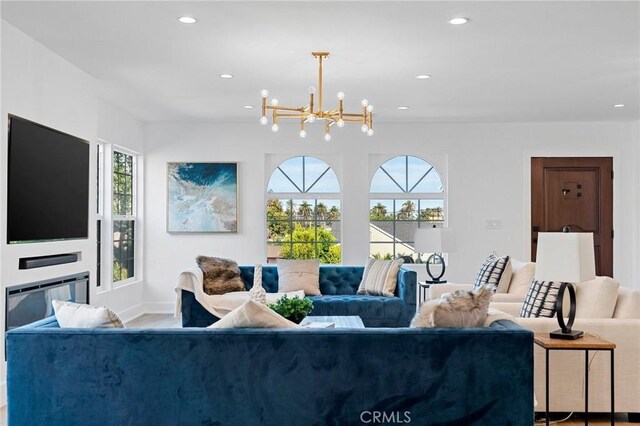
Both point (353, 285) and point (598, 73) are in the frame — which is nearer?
point (598, 73)

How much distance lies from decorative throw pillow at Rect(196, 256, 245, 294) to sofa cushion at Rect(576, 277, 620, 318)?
3.35 meters

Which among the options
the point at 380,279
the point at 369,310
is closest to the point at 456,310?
the point at 369,310

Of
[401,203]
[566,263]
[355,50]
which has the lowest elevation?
[566,263]

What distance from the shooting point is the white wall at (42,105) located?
13.7 ft

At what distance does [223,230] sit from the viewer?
8242mm

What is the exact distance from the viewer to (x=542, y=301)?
13.8 ft

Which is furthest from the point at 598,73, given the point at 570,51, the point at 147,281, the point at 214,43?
the point at 147,281

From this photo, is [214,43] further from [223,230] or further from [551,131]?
[551,131]

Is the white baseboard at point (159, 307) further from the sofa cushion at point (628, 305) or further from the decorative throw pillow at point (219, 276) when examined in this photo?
the sofa cushion at point (628, 305)

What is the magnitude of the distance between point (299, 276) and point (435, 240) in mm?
1464

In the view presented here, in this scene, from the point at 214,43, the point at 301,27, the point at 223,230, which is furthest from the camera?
the point at 223,230

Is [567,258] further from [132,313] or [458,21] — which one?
[132,313]

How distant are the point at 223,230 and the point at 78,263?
300 cm

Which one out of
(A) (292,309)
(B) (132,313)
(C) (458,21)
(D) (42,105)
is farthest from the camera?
(B) (132,313)
